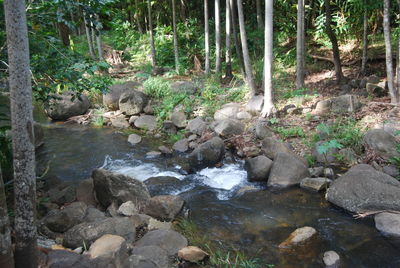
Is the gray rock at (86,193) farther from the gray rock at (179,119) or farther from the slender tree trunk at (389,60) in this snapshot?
the slender tree trunk at (389,60)

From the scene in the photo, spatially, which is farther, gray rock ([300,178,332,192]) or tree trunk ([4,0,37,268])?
gray rock ([300,178,332,192])

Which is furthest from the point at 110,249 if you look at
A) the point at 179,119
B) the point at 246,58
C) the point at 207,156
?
the point at 246,58

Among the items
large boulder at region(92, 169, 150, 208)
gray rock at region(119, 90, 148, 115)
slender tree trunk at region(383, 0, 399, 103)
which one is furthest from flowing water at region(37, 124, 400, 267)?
slender tree trunk at region(383, 0, 399, 103)

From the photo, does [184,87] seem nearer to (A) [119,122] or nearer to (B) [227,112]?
(A) [119,122]

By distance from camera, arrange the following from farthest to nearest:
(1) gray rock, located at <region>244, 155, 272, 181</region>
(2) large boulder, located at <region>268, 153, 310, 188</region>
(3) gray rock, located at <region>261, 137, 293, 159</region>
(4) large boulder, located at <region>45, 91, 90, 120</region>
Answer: (4) large boulder, located at <region>45, 91, 90, 120</region> → (3) gray rock, located at <region>261, 137, 293, 159</region> → (1) gray rock, located at <region>244, 155, 272, 181</region> → (2) large boulder, located at <region>268, 153, 310, 188</region>

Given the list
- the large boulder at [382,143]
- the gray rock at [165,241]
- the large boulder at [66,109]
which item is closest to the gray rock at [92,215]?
the gray rock at [165,241]

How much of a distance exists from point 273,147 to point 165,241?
4578 millimetres

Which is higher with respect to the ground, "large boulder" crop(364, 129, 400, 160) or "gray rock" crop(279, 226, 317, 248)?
"large boulder" crop(364, 129, 400, 160)

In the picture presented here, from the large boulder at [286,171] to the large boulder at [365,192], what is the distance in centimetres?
86

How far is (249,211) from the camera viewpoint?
654cm

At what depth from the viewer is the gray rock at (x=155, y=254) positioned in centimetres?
429

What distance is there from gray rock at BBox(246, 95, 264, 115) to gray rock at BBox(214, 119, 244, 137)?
0.90 m

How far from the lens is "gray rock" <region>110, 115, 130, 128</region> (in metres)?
12.9

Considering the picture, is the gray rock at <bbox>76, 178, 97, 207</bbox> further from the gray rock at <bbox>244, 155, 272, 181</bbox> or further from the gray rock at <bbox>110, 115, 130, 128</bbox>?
the gray rock at <bbox>110, 115, 130, 128</bbox>
